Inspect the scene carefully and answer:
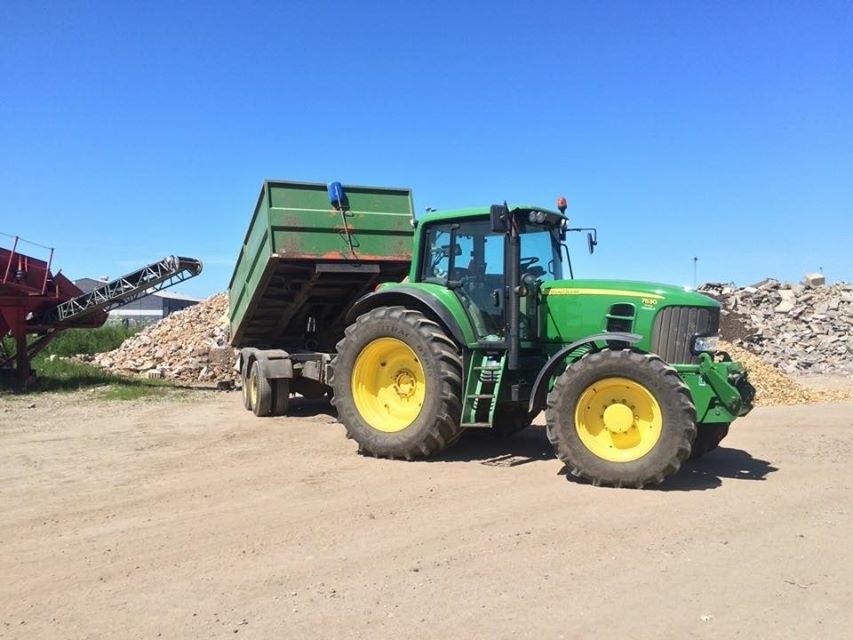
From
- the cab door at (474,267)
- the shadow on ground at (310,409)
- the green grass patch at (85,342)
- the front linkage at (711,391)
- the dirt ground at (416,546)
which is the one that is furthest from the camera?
the green grass patch at (85,342)

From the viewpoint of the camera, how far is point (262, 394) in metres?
9.95

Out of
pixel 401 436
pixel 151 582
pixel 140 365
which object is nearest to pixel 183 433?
pixel 401 436

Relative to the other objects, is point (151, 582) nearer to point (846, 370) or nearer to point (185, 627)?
point (185, 627)

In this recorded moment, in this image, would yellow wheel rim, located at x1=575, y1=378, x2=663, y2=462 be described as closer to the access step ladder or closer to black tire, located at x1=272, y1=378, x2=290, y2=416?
the access step ladder

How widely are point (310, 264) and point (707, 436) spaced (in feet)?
16.5

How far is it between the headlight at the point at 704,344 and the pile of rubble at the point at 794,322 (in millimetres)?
12947

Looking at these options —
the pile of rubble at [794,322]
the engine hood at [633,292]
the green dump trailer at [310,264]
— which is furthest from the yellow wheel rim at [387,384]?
the pile of rubble at [794,322]

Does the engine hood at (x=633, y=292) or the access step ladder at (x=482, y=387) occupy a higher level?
the engine hood at (x=633, y=292)

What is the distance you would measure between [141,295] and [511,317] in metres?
10.1

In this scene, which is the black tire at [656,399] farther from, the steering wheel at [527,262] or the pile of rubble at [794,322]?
the pile of rubble at [794,322]

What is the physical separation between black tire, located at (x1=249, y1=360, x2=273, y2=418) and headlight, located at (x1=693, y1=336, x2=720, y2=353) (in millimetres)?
5871

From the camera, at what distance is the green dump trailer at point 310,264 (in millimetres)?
8836

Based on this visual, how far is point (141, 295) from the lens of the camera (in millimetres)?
14391

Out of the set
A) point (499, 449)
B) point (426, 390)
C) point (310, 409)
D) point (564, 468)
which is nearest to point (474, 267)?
point (426, 390)
